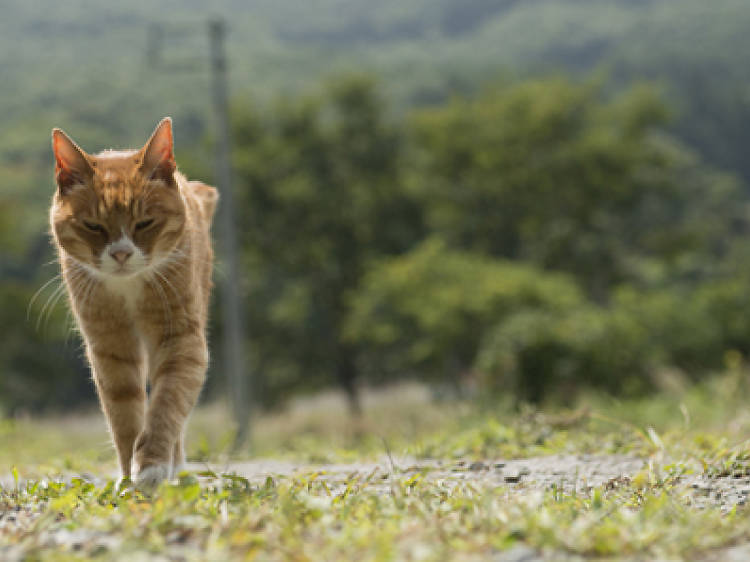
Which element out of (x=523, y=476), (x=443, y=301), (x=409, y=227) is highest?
(x=523, y=476)

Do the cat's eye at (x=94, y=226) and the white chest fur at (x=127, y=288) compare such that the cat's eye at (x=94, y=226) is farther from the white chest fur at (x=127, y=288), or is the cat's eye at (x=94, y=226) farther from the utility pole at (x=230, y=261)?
the utility pole at (x=230, y=261)

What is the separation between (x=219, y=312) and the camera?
34188mm

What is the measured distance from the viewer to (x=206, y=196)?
→ 473 cm

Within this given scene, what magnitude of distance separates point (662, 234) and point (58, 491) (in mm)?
37373

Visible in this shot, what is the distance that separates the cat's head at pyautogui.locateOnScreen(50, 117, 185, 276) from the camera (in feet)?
11.3

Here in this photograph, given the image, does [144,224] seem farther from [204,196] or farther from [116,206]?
[204,196]

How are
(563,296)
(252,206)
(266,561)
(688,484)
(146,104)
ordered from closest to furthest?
(266,561)
(688,484)
(563,296)
(252,206)
(146,104)

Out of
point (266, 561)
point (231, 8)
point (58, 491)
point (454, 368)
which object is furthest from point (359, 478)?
point (231, 8)

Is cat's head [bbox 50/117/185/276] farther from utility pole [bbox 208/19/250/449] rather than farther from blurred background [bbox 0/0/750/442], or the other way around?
blurred background [bbox 0/0/750/442]

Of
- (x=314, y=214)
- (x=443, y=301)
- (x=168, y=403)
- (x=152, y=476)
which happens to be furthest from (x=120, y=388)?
(x=314, y=214)

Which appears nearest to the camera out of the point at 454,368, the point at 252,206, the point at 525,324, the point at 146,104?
the point at 525,324

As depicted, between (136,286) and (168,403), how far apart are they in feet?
1.72

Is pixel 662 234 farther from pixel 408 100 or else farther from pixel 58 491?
pixel 58 491

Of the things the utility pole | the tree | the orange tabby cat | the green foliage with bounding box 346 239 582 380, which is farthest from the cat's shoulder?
the tree
